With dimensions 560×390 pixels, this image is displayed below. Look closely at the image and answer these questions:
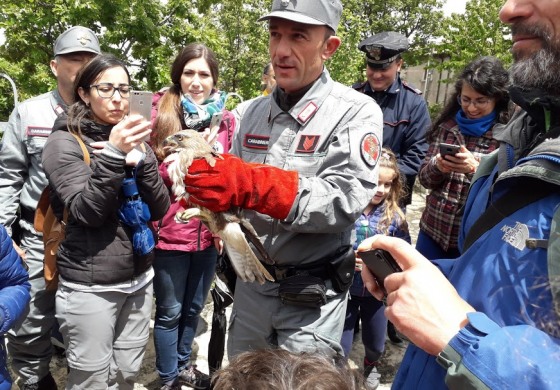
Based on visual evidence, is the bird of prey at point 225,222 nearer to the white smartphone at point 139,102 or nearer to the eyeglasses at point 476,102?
the white smartphone at point 139,102

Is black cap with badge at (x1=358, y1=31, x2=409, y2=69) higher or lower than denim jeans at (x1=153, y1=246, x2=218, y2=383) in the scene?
higher

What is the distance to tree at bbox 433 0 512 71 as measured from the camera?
1285cm

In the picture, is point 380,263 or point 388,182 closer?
point 380,263

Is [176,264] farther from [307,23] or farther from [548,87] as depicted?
[548,87]

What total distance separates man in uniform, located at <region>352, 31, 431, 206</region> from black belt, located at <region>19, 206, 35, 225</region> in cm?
328

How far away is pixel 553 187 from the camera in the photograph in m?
1.06

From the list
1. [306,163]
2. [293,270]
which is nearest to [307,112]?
[306,163]

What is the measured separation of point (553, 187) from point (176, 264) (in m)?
2.93

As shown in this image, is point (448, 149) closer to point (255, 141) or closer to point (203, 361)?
point (255, 141)

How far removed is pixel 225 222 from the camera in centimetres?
197

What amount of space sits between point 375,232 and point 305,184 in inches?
66.6

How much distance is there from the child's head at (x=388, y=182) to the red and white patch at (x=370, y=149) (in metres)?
1.38

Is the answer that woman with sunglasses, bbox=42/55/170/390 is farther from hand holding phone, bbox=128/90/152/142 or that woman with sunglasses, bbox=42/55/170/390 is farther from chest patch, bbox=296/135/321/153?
chest patch, bbox=296/135/321/153

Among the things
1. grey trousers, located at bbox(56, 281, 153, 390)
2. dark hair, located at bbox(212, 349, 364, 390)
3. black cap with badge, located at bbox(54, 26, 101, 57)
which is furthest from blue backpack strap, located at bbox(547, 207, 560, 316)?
black cap with badge, located at bbox(54, 26, 101, 57)
